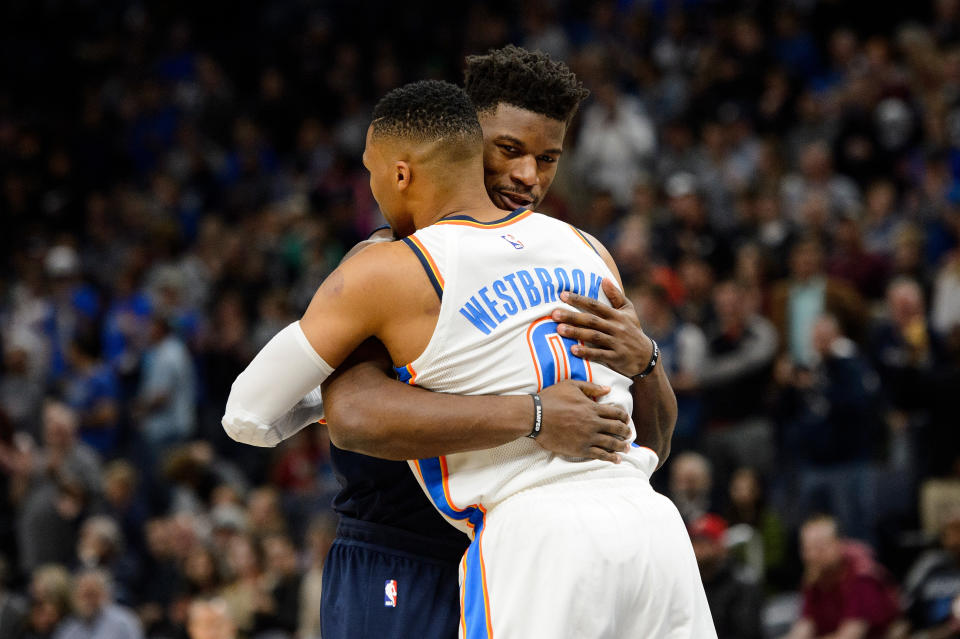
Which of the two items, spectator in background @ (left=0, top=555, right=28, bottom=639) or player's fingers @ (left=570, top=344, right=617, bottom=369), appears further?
spectator in background @ (left=0, top=555, right=28, bottom=639)

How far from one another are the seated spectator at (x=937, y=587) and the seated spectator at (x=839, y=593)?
134 mm

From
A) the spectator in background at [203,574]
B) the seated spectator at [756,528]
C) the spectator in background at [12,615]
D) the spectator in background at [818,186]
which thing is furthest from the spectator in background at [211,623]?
the spectator in background at [818,186]

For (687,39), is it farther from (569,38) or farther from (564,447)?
(564,447)

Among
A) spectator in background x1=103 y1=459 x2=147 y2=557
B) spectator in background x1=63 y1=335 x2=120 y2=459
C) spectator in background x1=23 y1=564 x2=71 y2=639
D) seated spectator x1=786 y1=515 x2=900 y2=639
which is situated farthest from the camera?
spectator in background x1=63 y1=335 x2=120 y2=459

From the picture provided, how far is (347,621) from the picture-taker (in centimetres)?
379

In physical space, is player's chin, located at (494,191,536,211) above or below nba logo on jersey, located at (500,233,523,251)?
above

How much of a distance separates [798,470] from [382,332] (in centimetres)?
673

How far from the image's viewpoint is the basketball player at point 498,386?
3.30 meters

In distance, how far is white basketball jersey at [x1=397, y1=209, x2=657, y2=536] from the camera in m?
3.44

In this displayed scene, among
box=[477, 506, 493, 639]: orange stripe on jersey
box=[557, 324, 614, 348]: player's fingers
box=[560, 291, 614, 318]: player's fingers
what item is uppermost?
box=[560, 291, 614, 318]: player's fingers

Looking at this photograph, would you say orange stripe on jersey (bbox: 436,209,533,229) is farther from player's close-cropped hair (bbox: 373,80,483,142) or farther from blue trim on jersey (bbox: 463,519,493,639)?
blue trim on jersey (bbox: 463,519,493,639)

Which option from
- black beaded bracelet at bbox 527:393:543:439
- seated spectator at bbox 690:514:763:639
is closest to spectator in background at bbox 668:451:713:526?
seated spectator at bbox 690:514:763:639

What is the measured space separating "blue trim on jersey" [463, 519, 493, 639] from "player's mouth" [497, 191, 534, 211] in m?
1.07

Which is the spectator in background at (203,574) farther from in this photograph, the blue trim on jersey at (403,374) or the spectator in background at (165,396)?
the blue trim on jersey at (403,374)
